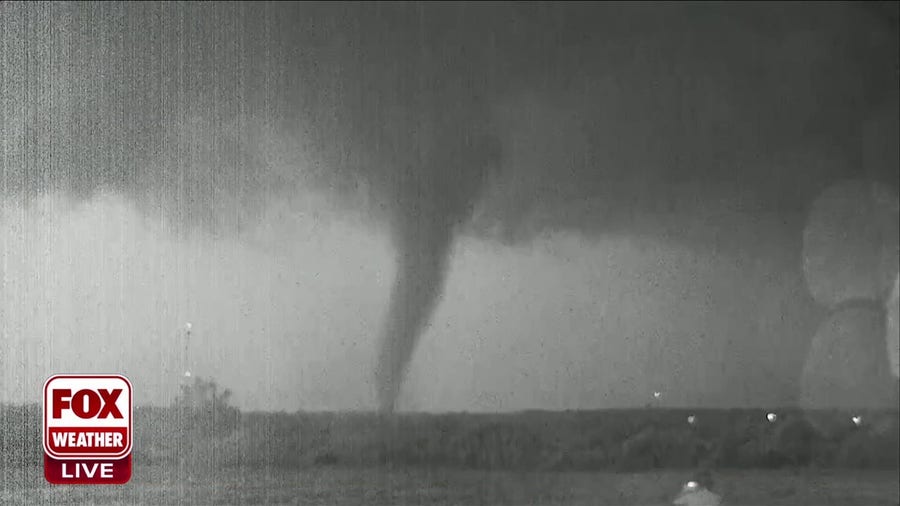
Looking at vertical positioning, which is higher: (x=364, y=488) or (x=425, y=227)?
(x=425, y=227)

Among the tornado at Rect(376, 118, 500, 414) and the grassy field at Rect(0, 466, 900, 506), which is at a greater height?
the tornado at Rect(376, 118, 500, 414)

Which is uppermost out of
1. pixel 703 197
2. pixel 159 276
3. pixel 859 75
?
pixel 859 75

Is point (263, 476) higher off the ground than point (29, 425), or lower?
lower

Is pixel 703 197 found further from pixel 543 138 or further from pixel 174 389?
pixel 174 389

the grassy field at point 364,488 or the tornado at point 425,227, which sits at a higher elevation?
the tornado at point 425,227

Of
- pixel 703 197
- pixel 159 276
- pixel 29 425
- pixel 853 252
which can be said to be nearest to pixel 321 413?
pixel 159 276

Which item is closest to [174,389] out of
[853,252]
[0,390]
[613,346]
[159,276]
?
[159,276]

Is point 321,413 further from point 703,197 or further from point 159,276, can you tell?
point 703,197
